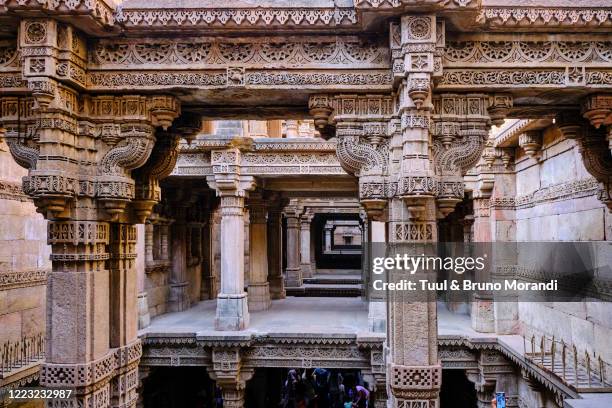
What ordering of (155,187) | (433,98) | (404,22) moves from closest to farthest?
(404,22) → (433,98) → (155,187)

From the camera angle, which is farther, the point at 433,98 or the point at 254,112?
the point at 254,112

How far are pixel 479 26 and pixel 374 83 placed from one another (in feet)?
3.04

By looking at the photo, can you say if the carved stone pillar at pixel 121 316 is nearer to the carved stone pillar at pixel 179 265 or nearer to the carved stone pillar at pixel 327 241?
the carved stone pillar at pixel 179 265

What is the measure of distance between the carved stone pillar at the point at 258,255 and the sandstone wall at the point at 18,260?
5216mm

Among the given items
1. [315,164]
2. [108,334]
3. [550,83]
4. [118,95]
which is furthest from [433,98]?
[315,164]

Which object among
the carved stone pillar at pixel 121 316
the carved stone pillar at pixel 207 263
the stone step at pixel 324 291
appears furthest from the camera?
the stone step at pixel 324 291

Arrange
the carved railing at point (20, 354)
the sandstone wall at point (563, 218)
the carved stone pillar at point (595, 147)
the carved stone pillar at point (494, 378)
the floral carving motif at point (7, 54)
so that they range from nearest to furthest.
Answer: the floral carving motif at point (7, 54)
the carved stone pillar at point (595, 147)
the sandstone wall at point (563, 218)
the carved railing at point (20, 354)
the carved stone pillar at point (494, 378)

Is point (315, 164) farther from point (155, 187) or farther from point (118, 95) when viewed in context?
point (118, 95)

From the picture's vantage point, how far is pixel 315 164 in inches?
401

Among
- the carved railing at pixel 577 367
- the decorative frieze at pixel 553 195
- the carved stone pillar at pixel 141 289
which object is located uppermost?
the decorative frieze at pixel 553 195

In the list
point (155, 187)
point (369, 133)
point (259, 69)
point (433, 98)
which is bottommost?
point (155, 187)

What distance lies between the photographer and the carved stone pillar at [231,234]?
9.77 m

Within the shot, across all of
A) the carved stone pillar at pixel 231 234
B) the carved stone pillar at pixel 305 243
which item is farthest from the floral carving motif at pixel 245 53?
the carved stone pillar at pixel 305 243

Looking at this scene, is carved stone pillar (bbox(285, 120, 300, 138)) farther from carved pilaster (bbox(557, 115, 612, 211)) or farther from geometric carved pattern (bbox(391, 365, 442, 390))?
geometric carved pattern (bbox(391, 365, 442, 390))
